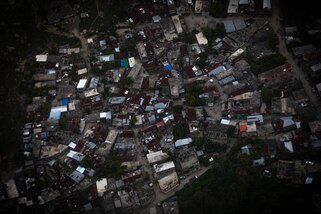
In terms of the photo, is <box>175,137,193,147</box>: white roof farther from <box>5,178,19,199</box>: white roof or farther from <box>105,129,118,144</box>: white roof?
<box>5,178,19,199</box>: white roof

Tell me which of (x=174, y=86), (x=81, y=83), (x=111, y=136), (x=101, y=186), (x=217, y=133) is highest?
(x=81, y=83)

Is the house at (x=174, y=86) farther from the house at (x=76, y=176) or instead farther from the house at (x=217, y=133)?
the house at (x=76, y=176)

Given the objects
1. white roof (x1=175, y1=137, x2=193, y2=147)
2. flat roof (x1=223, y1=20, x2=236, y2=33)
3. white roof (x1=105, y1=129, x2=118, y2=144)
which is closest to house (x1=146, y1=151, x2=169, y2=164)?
white roof (x1=175, y1=137, x2=193, y2=147)

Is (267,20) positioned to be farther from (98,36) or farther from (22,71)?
(22,71)

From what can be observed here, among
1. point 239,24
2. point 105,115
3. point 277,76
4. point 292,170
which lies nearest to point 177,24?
point 239,24

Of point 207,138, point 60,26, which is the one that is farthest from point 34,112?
point 207,138

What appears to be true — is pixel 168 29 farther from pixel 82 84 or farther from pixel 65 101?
pixel 65 101
